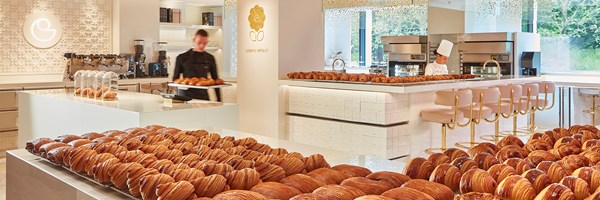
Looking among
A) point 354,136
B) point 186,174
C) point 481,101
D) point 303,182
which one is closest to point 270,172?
point 303,182

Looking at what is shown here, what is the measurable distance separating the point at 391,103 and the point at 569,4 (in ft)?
16.9

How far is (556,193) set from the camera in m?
1.37

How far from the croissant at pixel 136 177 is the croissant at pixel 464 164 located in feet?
2.80

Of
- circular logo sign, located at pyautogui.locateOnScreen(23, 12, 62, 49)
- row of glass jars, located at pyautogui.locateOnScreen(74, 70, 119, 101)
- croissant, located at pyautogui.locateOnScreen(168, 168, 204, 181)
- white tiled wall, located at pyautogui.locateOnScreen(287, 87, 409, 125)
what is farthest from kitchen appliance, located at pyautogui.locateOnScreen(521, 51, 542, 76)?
croissant, located at pyautogui.locateOnScreen(168, 168, 204, 181)

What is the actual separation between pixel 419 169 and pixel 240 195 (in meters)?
0.58

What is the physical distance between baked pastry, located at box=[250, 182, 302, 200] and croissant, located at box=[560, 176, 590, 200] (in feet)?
2.15

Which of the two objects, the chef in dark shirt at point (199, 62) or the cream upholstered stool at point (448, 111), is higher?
the chef in dark shirt at point (199, 62)

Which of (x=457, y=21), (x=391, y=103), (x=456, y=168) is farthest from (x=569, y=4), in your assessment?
(x=456, y=168)

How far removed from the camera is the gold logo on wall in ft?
25.7

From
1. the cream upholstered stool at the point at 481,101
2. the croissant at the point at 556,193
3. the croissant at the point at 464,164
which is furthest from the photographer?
the cream upholstered stool at the point at 481,101

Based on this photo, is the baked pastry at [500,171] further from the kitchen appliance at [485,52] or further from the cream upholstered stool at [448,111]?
the kitchen appliance at [485,52]

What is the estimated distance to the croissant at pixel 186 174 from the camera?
160 cm

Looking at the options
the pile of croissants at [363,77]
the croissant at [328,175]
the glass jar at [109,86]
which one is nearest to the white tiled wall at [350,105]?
the pile of croissants at [363,77]

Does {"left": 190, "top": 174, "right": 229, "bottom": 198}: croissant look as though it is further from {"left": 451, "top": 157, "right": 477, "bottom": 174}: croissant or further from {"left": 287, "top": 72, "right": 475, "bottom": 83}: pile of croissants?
{"left": 287, "top": 72, "right": 475, "bottom": 83}: pile of croissants
